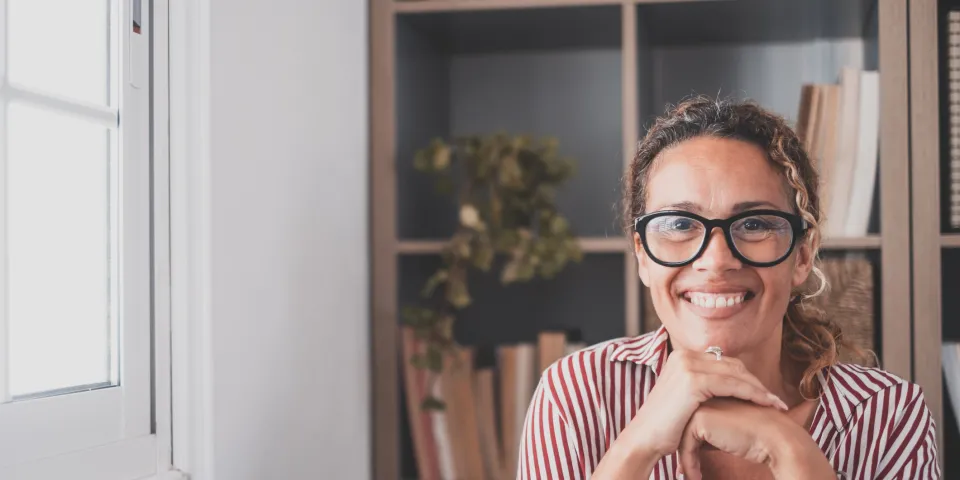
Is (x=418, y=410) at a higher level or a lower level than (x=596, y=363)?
lower

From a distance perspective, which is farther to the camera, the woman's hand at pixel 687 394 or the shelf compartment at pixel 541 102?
the shelf compartment at pixel 541 102

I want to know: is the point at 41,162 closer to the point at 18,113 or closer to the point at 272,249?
the point at 18,113

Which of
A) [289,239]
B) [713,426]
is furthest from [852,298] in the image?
[289,239]

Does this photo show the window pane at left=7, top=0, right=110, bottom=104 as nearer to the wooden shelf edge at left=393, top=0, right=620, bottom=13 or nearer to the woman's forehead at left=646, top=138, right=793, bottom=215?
the woman's forehead at left=646, top=138, right=793, bottom=215

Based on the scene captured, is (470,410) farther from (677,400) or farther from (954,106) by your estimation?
(954,106)

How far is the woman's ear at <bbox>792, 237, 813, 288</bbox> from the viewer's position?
112 cm

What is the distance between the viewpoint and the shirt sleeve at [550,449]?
1182 millimetres

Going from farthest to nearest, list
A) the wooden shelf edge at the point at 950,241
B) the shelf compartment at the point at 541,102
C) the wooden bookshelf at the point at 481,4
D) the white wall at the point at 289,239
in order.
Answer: the shelf compartment at the point at 541,102 < the wooden bookshelf at the point at 481,4 < the wooden shelf edge at the point at 950,241 < the white wall at the point at 289,239

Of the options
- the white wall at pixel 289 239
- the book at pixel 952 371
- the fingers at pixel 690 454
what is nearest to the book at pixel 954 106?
the book at pixel 952 371

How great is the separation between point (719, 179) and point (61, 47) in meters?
0.79

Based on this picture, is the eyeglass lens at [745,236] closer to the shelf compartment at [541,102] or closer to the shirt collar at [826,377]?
the shirt collar at [826,377]

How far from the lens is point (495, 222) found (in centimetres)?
190

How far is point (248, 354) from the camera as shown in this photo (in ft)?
4.53

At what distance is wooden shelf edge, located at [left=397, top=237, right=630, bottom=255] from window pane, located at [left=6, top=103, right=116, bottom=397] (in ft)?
2.61
